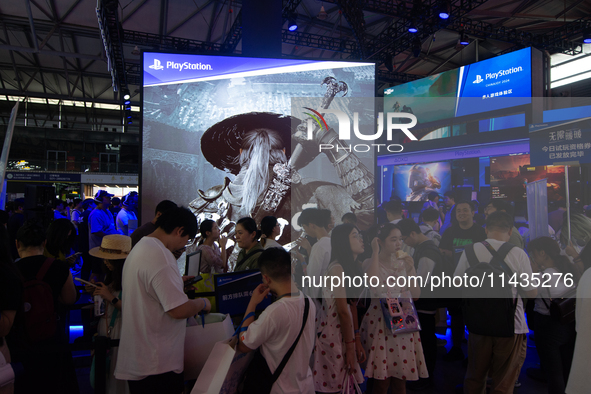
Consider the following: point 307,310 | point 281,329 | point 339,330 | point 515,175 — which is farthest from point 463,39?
point 281,329

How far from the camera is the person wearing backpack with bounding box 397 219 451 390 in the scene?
9.87 feet

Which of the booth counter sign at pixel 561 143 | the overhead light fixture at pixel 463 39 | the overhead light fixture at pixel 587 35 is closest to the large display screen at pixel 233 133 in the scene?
the booth counter sign at pixel 561 143

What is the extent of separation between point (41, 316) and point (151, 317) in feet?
2.62

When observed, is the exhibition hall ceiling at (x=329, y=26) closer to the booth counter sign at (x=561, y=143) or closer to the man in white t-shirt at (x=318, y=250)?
the booth counter sign at (x=561, y=143)

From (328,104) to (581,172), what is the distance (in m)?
5.35

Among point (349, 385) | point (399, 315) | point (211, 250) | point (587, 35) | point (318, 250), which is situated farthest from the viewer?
point (587, 35)

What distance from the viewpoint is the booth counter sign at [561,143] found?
10.4 feet

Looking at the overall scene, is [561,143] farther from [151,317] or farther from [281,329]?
[151,317]

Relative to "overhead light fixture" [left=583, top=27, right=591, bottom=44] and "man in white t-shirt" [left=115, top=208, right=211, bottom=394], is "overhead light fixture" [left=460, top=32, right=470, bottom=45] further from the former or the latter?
"man in white t-shirt" [left=115, top=208, right=211, bottom=394]

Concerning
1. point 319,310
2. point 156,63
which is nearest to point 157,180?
point 156,63

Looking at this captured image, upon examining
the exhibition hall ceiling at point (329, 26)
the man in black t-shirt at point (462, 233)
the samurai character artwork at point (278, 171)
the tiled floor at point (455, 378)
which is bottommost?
the tiled floor at point (455, 378)

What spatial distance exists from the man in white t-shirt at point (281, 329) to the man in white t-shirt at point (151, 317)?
1.11 ft

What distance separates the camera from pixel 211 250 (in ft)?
10.9

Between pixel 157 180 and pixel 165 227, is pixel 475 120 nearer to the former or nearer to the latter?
pixel 157 180
